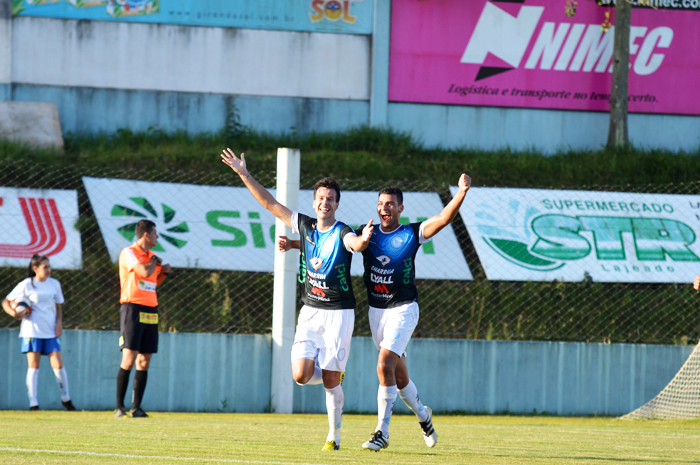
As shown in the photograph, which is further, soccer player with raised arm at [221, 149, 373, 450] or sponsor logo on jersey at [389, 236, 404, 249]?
sponsor logo on jersey at [389, 236, 404, 249]

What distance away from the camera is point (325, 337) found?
5.81 m

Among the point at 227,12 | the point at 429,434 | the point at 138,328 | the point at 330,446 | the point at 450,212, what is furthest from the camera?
the point at 227,12

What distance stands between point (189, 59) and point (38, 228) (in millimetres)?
6711

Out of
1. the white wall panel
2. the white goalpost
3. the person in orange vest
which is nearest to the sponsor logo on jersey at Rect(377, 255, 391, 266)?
the person in orange vest

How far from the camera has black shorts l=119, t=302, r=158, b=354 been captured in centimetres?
830

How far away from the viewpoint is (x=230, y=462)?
4570 mm

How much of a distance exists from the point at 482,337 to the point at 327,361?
552 cm

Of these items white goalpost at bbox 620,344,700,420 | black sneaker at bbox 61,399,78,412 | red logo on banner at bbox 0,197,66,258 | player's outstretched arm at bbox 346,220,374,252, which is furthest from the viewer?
red logo on banner at bbox 0,197,66,258

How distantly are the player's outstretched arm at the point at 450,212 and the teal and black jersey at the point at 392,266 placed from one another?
147mm

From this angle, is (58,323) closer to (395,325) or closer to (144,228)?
(144,228)

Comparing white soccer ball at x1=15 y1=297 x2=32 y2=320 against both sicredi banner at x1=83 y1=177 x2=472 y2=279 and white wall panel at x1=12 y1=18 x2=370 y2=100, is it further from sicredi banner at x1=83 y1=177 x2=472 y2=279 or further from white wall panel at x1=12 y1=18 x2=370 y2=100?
white wall panel at x1=12 y1=18 x2=370 y2=100

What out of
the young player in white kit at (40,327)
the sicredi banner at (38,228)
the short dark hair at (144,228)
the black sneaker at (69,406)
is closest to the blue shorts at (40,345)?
the young player in white kit at (40,327)

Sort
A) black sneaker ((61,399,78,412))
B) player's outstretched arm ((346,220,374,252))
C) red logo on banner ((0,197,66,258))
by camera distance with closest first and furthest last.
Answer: player's outstretched arm ((346,220,374,252)) < black sneaker ((61,399,78,412)) < red logo on banner ((0,197,66,258))

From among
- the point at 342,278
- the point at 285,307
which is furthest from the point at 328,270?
the point at 285,307
